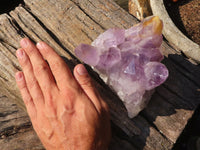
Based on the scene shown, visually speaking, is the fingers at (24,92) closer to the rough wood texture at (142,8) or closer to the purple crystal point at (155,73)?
the purple crystal point at (155,73)

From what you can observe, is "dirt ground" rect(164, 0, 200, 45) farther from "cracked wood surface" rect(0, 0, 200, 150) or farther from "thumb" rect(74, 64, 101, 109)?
"thumb" rect(74, 64, 101, 109)

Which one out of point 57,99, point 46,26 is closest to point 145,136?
point 57,99

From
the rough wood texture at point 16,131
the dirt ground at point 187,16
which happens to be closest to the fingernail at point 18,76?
the rough wood texture at point 16,131

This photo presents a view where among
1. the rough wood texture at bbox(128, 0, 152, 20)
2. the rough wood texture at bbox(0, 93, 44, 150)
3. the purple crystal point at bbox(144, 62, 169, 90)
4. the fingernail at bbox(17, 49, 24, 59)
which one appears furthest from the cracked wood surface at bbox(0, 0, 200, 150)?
the rough wood texture at bbox(128, 0, 152, 20)

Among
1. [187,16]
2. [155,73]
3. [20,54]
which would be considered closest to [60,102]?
[20,54]

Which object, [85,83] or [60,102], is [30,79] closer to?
[60,102]

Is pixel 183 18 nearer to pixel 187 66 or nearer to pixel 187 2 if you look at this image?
pixel 187 2
